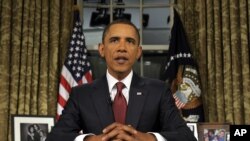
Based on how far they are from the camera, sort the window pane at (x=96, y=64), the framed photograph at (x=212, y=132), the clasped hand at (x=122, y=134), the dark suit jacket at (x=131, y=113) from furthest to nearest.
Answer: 1. the window pane at (x=96, y=64)
2. the framed photograph at (x=212, y=132)
3. the dark suit jacket at (x=131, y=113)
4. the clasped hand at (x=122, y=134)

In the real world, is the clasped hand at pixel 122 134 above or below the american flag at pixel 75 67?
below

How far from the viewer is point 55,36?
4.01 m

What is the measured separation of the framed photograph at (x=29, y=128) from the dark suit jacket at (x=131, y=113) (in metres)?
1.94

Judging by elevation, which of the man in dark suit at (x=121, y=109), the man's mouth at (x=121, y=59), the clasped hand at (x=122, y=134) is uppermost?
the man's mouth at (x=121, y=59)

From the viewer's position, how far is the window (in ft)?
14.4

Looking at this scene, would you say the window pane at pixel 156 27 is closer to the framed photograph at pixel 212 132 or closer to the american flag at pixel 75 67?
the american flag at pixel 75 67

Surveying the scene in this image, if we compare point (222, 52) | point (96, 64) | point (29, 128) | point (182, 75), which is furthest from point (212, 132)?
point (96, 64)

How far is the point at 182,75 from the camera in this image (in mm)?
3947

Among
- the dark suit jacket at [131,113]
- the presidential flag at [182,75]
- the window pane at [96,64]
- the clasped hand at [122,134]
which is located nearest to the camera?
the clasped hand at [122,134]

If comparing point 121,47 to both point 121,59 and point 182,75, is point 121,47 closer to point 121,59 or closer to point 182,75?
point 121,59

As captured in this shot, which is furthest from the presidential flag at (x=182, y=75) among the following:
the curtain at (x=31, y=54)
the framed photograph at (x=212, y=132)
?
the curtain at (x=31, y=54)

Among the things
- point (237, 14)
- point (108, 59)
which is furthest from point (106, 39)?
point (237, 14)

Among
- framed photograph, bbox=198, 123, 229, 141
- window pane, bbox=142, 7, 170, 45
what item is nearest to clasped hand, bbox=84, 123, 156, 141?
framed photograph, bbox=198, 123, 229, 141

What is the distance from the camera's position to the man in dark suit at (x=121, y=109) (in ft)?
4.42
